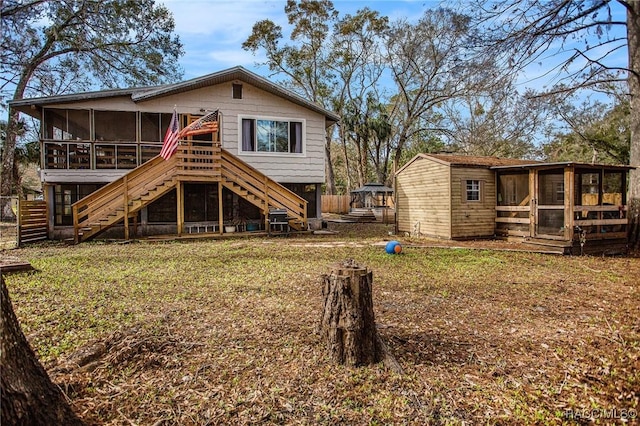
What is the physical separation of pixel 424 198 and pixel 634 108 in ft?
21.7

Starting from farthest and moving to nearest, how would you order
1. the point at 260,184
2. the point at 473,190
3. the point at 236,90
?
the point at 236,90 → the point at 260,184 → the point at 473,190

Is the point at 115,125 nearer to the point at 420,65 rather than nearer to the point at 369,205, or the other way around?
the point at 369,205

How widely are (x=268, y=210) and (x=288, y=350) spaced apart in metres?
9.96

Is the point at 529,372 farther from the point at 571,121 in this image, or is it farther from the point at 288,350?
the point at 571,121

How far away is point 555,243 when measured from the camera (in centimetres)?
1054

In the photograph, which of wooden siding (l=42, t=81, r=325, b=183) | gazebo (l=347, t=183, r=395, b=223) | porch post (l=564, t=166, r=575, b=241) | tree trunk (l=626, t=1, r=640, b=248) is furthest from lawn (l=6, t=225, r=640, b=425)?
gazebo (l=347, t=183, r=395, b=223)

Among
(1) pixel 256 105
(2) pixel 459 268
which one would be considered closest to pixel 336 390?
(2) pixel 459 268

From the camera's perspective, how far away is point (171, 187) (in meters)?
12.0

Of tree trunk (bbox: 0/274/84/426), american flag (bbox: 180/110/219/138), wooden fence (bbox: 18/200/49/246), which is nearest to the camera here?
tree trunk (bbox: 0/274/84/426)

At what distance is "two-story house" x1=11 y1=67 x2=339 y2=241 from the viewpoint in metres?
12.0

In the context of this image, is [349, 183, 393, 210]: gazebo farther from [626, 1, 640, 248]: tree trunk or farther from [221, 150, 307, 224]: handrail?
[626, 1, 640, 248]: tree trunk

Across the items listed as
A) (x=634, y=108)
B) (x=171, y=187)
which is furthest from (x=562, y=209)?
(x=171, y=187)

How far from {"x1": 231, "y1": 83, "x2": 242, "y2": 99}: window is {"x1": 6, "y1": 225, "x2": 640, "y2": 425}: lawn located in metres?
8.84

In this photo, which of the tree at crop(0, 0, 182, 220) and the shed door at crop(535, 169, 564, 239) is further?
the tree at crop(0, 0, 182, 220)
